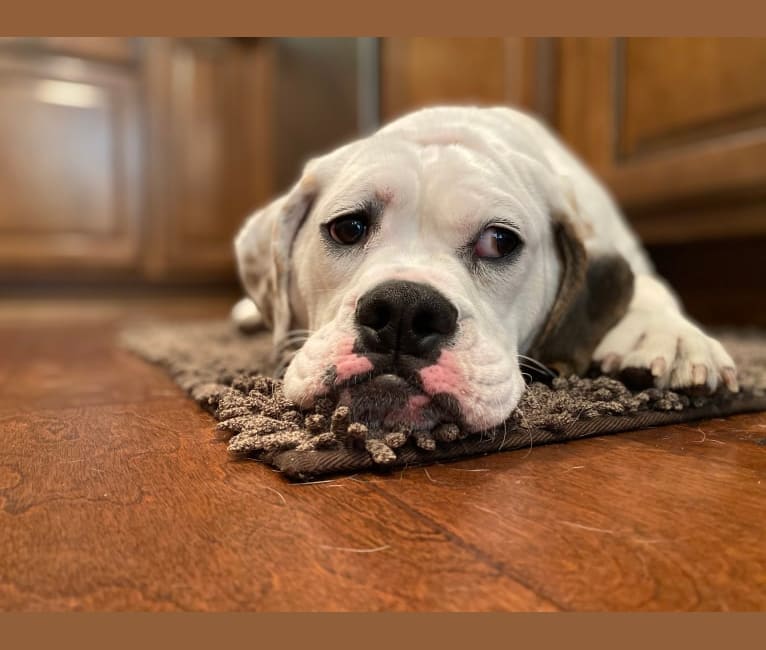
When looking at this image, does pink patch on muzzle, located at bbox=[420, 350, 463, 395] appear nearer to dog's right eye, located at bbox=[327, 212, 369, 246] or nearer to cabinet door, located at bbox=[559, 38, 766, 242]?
dog's right eye, located at bbox=[327, 212, 369, 246]

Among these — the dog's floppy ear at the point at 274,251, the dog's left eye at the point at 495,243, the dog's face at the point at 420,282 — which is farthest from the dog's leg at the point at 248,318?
the dog's left eye at the point at 495,243

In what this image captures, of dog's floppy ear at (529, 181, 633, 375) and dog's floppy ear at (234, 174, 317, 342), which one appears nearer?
dog's floppy ear at (529, 181, 633, 375)

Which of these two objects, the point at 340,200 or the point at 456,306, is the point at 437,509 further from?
the point at 340,200

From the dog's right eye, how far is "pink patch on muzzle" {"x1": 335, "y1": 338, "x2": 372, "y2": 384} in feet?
1.05

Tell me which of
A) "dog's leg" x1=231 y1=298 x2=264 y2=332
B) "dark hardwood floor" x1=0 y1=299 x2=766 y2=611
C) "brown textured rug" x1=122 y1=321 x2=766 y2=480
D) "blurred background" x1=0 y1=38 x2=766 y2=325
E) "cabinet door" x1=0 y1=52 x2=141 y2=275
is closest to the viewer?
"dark hardwood floor" x1=0 y1=299 x2=766 y2=611

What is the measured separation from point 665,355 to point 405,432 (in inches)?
22.4

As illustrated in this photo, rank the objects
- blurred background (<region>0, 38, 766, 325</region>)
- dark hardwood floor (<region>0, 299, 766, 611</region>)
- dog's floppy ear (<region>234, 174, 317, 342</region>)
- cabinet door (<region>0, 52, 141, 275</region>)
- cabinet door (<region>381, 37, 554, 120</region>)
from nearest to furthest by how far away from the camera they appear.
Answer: dark hardwood floor (<region>0, 299, 766, 611</region>), dog's floppy ear (<region>234, 174, 317, 342</region>), blurred background (<region>0, 38, 766, 325</region>), cabinet door (<region>381, 37, 554, 120</region>), cabinet door (<region>0, 52, 141, 275</region>)

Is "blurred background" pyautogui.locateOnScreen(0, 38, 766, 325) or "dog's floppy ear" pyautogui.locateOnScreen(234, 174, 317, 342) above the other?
"blurred background" pyautogui.locateOnScreen(0, 38, 766, 325)

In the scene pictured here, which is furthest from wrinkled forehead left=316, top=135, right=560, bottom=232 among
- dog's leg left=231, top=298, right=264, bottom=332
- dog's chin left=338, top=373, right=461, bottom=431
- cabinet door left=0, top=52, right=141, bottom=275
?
cabinet door left=0, top=52, right=141, bottom=275

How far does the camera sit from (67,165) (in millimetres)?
4457

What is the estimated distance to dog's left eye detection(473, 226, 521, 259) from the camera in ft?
4.49

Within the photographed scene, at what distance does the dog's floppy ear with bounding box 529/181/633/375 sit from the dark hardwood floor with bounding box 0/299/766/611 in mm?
268

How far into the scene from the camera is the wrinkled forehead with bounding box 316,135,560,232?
1.36m

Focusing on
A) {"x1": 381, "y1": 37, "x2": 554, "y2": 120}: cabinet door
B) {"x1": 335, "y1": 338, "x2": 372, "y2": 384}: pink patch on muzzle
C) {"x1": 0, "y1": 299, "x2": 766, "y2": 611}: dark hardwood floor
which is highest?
{"x1": 381, "y1": 37, "x2": 554, "y2": 120}: cabinet door
